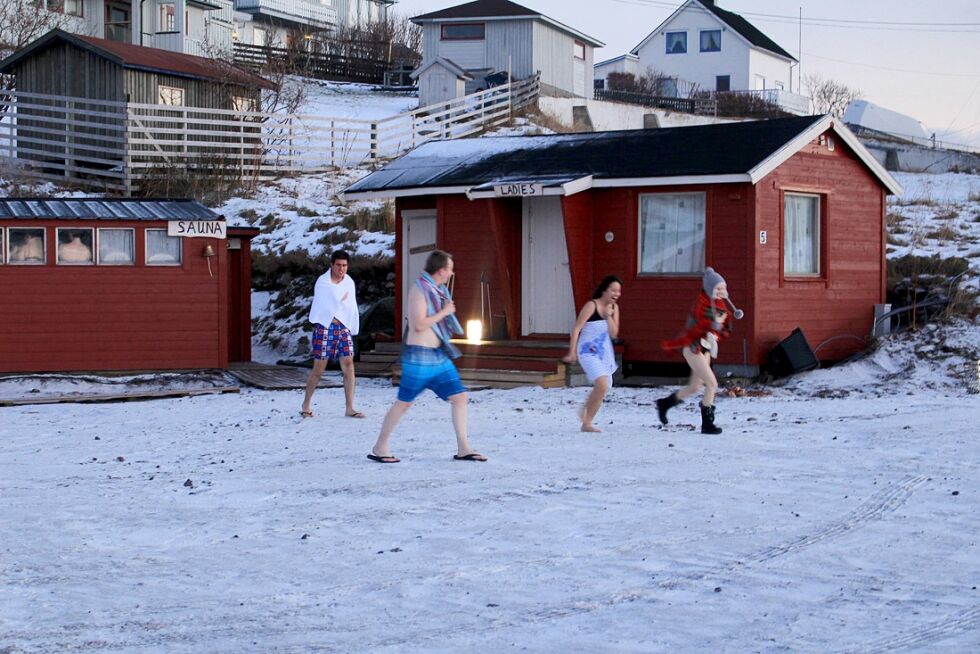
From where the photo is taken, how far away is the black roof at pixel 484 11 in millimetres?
45812

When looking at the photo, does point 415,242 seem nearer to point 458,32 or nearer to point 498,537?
point 498,537

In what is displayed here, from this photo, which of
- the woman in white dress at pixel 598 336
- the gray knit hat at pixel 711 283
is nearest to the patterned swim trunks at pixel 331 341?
the woman in white dress at pixel 598 336

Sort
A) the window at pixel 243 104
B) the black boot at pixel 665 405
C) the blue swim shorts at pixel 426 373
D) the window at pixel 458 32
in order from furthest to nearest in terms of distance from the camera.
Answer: the window at pixel 458 32 → the window at pixel 243 104 → the black boot at pixel 665 405 → the blue swim shorts at pixel 426 373

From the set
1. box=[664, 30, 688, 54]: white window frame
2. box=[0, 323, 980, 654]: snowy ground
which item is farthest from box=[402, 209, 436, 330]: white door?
box=[664, 30, 688, 54]: white window frame

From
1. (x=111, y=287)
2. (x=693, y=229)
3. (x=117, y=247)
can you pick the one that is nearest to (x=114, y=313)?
(x=111, y=287)

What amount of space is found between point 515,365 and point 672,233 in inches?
110

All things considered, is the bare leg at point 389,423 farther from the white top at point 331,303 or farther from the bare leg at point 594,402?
the white top at point 331,303

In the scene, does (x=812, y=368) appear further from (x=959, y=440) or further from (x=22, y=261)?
(x=22, y=261)

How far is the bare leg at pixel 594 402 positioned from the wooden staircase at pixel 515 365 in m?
4.95

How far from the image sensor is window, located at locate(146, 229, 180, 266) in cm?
1862

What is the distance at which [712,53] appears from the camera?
62.0 meters

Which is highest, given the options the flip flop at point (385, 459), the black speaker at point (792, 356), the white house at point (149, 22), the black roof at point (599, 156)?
the white house at point (149, 22)

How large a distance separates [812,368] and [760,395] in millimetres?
1743

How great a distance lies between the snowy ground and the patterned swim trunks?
0.68 meters
